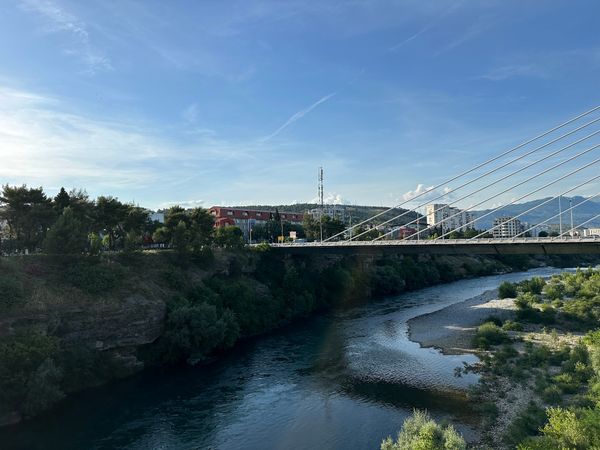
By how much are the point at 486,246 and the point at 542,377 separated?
15792mm

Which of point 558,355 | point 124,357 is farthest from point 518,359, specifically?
point 124,357

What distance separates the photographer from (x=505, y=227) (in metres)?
165

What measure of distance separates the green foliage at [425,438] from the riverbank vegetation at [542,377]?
2.47 metres

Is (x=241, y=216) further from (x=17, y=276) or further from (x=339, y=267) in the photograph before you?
Answer: (x=17, y=276)

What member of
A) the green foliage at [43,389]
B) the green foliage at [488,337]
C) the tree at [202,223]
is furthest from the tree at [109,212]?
the green foliage at [488,337]

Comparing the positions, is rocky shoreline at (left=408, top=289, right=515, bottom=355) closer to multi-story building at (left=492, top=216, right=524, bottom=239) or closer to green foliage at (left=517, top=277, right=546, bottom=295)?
green foliage at (left=517, top=277, right=546, bottom=295)

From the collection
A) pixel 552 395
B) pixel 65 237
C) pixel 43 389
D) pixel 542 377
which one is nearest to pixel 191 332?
pixel 43 389

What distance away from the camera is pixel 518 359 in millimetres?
31938

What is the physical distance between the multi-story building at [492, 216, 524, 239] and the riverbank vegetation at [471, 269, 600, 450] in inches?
317

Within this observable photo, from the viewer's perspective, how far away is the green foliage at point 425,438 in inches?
683

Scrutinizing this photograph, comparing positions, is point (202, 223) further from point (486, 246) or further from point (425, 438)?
point (425, 438)

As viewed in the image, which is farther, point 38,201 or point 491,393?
point 38,201

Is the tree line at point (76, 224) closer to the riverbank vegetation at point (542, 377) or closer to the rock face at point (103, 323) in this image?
the rock face at point (103, 323)

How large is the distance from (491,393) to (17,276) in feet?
110
